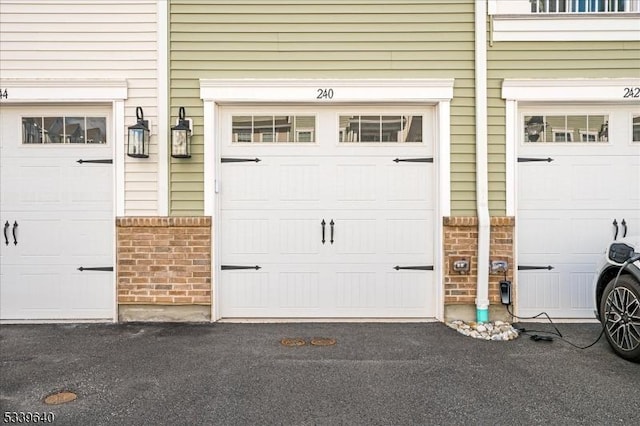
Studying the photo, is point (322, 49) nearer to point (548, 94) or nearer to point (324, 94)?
point (324, 94)

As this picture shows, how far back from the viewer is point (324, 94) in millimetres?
5055

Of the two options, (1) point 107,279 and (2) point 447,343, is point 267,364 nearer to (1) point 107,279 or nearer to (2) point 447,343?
(2) point 447,343

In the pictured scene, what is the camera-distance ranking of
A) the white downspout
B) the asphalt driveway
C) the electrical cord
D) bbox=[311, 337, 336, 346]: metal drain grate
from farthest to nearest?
the white downspout, bbox=[311, 337, 336, 346]: metal drain grate, the electrical cord, the asphalt driveway

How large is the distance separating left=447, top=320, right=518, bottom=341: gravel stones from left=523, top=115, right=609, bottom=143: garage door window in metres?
2.00

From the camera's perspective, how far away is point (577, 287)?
516 cm

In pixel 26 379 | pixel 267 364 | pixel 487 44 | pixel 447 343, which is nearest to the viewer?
pixel 26 379

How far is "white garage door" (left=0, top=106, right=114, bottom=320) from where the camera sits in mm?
5156

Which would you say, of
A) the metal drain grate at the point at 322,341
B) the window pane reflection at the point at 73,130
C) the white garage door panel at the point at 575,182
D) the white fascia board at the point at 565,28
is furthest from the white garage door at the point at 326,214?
the window pane reflection at the point at 73,130

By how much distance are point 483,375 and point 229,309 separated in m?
2.72

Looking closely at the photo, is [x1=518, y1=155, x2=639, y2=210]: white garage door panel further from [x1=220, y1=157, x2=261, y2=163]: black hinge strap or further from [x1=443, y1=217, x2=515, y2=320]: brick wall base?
[x1=220, y1=157, x2=261, y2=163]: black hinge strap

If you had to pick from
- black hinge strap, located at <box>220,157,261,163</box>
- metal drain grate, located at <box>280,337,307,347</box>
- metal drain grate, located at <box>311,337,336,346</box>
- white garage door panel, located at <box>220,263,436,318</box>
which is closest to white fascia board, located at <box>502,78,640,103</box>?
white garage door panel, located at <box>220,263,436,318</box>

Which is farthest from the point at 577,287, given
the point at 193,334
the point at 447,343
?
the point at 193,334

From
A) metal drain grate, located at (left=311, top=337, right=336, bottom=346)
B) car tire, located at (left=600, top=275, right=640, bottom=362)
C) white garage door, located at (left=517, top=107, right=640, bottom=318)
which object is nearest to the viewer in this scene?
car tire, located at (left=600, top=275, right=640, bottom=362)

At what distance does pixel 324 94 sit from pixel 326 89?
0.19ft
